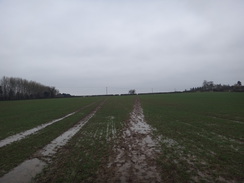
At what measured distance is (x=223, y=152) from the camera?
26.8ft

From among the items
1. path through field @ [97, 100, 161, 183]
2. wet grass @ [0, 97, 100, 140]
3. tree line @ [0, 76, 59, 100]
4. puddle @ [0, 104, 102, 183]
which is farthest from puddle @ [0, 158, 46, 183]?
tree line @ [0, 76, 59, 100]

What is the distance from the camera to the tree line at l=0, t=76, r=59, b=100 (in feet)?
402

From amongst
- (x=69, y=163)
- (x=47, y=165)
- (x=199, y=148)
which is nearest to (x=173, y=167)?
(x=199, y=148)

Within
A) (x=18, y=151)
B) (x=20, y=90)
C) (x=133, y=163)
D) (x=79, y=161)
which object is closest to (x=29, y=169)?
(x=79, y=161)

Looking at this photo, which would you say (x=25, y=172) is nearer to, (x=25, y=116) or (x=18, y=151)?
(x=18, y=151)

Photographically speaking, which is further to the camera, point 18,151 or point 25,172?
point 18,151

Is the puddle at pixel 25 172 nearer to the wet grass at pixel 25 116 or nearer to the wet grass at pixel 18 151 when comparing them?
the wet grass at pixel 18 151

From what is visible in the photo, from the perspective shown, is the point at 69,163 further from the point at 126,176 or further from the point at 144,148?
the point at 144,148

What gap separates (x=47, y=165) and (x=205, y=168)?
675cm

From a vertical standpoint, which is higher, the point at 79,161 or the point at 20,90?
the point at 20,90

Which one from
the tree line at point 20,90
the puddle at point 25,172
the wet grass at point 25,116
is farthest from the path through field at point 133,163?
the tree line at point 20,90

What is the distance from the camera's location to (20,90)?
137625mm

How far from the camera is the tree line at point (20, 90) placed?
Answer: 402 ft

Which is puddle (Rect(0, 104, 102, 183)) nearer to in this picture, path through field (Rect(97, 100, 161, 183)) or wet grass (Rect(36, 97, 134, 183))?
wet grass (Rect(36, 97, 134, 183))
